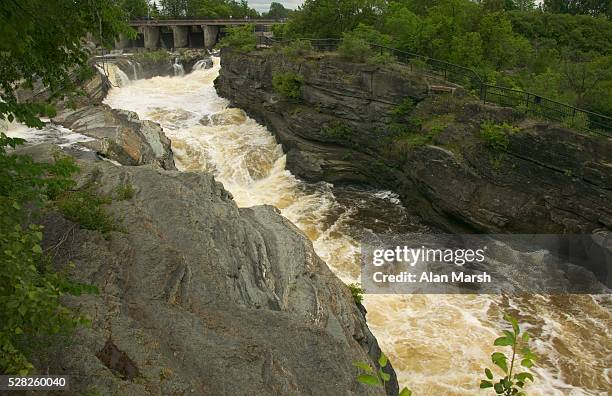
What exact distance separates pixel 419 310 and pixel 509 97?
33.9ft

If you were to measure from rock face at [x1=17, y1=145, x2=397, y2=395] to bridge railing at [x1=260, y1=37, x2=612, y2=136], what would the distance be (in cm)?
1147

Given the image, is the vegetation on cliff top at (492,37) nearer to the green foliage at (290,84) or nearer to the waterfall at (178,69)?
the green foliage at (290,84)

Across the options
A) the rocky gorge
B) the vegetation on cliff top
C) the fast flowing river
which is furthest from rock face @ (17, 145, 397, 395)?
the vegetation on cliff top

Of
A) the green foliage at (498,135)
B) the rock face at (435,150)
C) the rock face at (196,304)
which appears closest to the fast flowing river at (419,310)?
the rock face at (435,150)

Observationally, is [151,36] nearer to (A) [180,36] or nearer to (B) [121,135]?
(A) [180,36]

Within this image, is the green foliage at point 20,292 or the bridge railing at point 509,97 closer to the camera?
the green foliage at point 20,292

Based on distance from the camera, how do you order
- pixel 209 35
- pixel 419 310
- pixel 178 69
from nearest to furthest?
pixel 419 310 < pixel 178 69 < pixel 209 35

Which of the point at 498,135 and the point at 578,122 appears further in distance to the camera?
the point at 498,135

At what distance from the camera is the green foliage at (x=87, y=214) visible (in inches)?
345

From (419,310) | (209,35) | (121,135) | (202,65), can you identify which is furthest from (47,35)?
(209,35)

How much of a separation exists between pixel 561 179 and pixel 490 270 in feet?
13.7

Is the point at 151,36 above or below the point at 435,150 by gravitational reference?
above

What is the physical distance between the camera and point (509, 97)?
62.8 ft

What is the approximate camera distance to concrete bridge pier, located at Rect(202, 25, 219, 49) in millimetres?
59094
